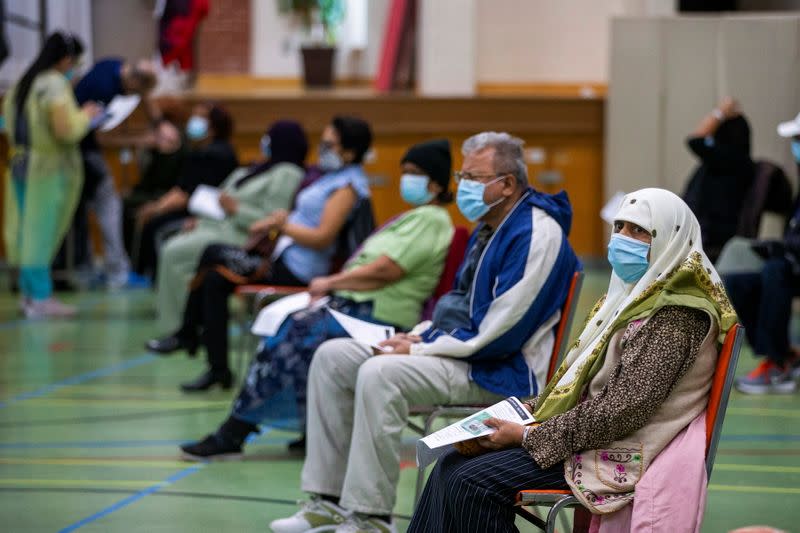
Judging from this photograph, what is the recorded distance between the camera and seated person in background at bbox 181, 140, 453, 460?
4621mm

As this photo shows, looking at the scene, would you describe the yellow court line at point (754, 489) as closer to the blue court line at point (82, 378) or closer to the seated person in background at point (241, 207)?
the seated person in background at point (241, 207)

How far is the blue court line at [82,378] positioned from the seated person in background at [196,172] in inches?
57.9

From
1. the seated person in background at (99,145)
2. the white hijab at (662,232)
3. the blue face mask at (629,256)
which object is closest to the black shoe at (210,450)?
the white hijab at (662,232)

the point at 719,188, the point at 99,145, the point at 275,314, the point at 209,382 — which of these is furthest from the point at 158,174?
the point at 275,314

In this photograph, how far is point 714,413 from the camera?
273 cm

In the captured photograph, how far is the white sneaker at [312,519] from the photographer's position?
12.8ft

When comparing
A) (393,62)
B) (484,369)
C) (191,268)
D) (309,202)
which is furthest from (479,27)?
(484,369)

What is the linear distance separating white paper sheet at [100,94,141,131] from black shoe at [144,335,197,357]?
2315 millimetres

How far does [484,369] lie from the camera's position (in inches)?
149

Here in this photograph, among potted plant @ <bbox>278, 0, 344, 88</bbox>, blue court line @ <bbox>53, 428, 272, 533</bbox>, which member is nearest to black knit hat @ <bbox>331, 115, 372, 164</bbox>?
blue court line @ <bbox>53, 428, 272, 533</bbox>

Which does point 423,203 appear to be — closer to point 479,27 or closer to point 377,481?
point 377,481

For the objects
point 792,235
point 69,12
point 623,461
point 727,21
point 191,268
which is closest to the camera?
point 623,461

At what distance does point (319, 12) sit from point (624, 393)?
37.5 feet

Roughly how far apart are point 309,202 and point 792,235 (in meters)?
2.55
